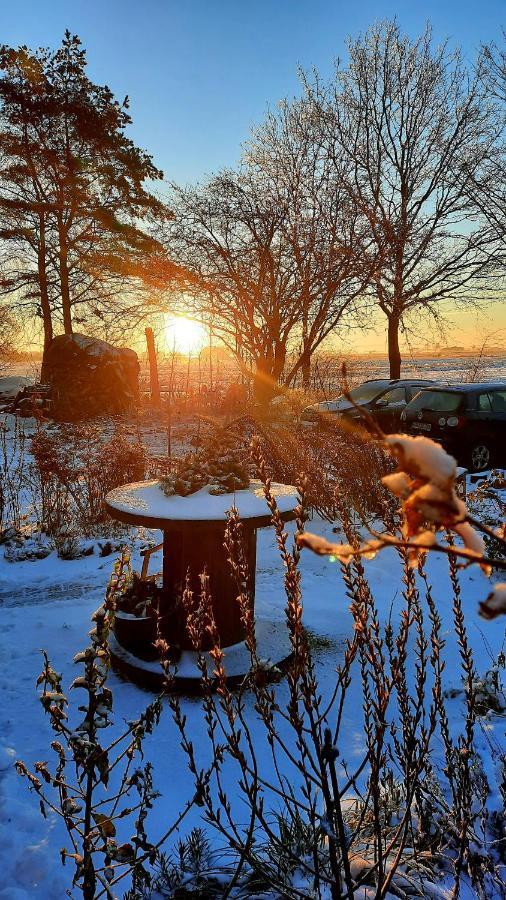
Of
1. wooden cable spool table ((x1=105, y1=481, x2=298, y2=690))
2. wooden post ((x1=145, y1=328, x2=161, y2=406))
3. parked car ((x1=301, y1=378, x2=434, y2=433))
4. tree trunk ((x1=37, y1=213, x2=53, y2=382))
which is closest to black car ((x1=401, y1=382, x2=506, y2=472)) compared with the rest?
parked car ((x1=301, y1=378, x2=434, y2=433))

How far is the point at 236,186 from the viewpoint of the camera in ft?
57.1

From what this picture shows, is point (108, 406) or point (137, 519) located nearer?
point (137, 519)

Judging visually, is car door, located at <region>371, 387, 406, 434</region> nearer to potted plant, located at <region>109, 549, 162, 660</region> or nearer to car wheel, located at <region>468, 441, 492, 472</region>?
car wheel, located at <region>468, 441, 492, 472</region>

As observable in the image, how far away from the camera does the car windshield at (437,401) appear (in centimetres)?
1016

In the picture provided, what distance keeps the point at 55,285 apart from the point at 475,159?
51.1 feet

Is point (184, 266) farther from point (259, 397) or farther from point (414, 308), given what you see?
point (414, 308)

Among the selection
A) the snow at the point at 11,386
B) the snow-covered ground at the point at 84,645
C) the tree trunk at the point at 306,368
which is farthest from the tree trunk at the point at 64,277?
the snow-covered ground at the point at 84,645

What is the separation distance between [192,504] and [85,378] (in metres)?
13.9

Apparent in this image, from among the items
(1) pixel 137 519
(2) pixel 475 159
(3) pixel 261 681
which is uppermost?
(2) pixel 475 159

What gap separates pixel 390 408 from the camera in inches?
524

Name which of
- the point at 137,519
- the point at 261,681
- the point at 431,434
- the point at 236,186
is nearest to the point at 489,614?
the point at 261,681

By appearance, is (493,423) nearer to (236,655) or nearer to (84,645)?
(236,655)

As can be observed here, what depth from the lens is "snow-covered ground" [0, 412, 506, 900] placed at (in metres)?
2.26

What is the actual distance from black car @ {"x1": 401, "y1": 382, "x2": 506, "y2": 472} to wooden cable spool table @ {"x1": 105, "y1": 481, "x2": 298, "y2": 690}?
276 inches
